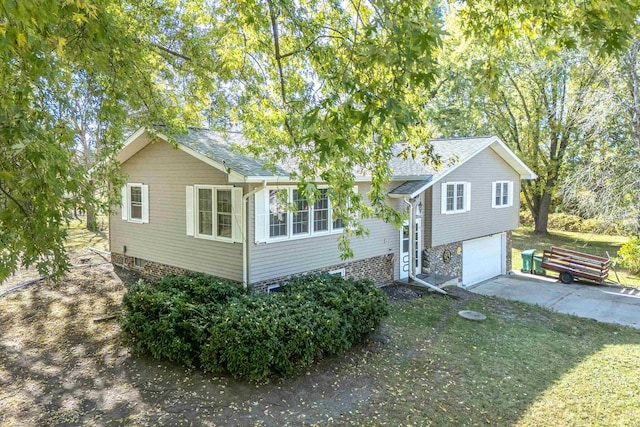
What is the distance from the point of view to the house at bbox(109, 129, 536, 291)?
9570 millimetres

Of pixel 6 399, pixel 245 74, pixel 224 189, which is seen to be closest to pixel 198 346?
pixel 6 399

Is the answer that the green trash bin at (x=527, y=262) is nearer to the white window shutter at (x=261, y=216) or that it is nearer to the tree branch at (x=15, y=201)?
the white window shutter at (x=261, y=216)

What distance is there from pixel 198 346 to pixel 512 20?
6.68 meters

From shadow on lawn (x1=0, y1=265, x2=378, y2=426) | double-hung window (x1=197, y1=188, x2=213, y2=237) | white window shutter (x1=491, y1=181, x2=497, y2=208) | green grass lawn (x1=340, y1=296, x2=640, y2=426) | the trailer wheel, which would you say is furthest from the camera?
white window shutter (x1=491, y1=181, x2=497, y2=208)

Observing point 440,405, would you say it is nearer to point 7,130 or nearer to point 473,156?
point 7,130

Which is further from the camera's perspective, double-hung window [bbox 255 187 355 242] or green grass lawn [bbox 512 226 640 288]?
green grass lawn [bbox 512 226 640 288]

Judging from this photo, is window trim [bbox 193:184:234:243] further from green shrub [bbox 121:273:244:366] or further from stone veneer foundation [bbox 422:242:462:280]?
stone veneer foundation [bbox 422:242:462:280]

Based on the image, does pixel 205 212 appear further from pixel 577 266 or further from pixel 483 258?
pixel 577 266

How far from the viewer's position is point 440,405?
20.3 ft

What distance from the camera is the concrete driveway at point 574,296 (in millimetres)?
12078

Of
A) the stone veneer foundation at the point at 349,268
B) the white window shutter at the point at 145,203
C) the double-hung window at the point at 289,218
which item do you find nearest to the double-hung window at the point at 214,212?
the double-hung window at the point at 289,218

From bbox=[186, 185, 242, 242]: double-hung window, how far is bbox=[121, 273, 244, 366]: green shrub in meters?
1.52

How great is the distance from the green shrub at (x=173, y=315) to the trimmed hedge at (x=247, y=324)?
0.6 inches

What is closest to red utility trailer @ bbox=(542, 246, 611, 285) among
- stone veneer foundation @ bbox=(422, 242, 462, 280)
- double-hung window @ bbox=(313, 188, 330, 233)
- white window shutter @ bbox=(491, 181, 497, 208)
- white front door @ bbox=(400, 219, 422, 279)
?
white window shutter @ bbox=(491, 181, 497, 208)
